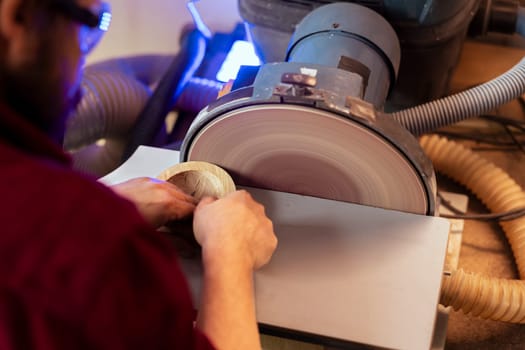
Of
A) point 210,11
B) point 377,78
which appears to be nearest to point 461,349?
point 377,78

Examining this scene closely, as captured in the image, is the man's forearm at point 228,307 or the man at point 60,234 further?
the man's forearm at point 228,307

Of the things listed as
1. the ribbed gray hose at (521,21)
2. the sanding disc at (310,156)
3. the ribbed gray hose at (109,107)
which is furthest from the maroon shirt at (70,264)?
the ribbed gray hose at (521,21)

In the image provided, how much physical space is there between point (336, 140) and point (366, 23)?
0.34m

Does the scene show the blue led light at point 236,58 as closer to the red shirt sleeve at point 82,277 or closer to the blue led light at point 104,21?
the blue led light at point 104,21

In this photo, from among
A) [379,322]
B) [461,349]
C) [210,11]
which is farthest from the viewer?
[210,11]

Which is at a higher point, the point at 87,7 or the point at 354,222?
the point at 87,7

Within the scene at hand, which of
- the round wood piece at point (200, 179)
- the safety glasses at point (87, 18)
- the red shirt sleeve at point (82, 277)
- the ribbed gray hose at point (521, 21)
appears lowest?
the round wood piece at point (200, 179)

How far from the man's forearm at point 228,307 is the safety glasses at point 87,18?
1.04ft

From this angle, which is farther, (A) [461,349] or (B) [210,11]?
(B) [210,11]

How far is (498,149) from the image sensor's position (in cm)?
154

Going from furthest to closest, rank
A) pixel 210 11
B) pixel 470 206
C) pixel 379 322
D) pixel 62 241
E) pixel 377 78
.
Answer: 1. pixel 210 11
2. pixel 470 206
3. pixel 377 78
4. pixel 379 322
5. pixel 62 241

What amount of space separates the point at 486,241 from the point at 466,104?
0.34 metres

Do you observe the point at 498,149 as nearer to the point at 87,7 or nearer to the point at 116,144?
the point at 116,144

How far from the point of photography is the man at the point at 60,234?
0.48 meters
